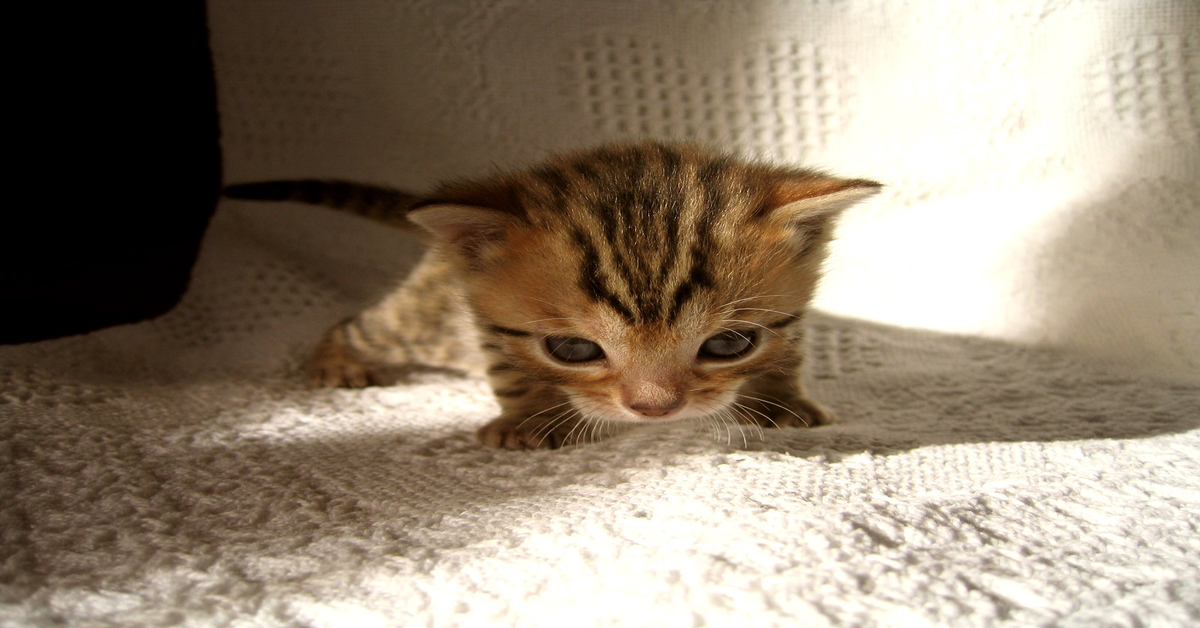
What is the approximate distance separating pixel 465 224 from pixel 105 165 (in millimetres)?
1109

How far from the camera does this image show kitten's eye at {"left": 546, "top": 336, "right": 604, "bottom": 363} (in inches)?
40.2

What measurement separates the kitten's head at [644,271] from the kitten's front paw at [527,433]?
0.25ft

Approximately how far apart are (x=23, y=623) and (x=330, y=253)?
4.53 ft

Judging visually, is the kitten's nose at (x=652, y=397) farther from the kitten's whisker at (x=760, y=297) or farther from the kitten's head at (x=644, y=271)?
the kitten's whisker at (x=760, y=297)

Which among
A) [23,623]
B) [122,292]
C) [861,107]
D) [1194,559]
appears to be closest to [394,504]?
[23,623]

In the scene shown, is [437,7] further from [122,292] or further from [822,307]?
[822,307]

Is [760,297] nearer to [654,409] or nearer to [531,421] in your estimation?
[654,409]

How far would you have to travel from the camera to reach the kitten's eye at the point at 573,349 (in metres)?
1.02

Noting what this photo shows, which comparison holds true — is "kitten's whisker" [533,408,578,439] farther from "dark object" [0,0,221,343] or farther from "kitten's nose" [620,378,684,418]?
"dark object" [0,0,221,343]

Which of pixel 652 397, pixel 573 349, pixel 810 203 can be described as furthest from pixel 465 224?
pixel 810 203

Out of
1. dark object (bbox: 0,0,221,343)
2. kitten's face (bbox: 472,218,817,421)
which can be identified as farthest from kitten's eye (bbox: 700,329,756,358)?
dark object (bbox: 0,0,221,343)

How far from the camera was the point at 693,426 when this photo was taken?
1.12m

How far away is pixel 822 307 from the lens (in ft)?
5.84

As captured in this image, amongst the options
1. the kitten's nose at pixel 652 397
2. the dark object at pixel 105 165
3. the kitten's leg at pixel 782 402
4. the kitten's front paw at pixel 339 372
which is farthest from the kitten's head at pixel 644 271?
the dark object at pixel 105 165
